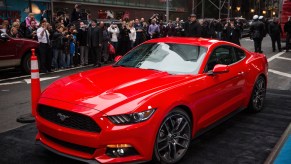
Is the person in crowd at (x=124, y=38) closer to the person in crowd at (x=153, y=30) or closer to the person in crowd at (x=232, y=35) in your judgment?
the person in crowd at (x=153, y=30)

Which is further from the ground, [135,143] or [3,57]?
[3,57]

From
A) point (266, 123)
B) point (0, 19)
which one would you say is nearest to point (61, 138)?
point (266, 123)

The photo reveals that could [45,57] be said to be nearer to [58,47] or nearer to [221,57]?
[58,47]

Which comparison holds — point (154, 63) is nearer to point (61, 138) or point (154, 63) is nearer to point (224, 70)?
point (224, 70)

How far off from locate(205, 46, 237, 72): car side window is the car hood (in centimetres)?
73

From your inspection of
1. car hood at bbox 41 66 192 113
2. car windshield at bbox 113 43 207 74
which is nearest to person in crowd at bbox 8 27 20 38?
car windshield at bbox 113 43 207 74

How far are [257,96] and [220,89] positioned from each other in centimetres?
179

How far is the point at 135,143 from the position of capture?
3727 millimetres

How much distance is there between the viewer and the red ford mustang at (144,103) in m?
3.71

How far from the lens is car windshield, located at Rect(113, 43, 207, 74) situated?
505 centimetres

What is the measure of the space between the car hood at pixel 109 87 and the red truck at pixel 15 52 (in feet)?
22.6

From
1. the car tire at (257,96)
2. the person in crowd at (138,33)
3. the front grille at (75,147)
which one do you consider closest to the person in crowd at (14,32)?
the person in crowd at (138,33)

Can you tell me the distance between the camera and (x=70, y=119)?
12.5 feet

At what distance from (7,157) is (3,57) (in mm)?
7254
